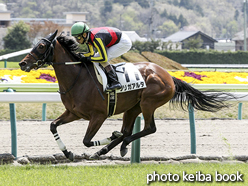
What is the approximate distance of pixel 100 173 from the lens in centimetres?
380

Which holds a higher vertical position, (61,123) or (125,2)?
(125,2)

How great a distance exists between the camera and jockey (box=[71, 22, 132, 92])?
4203 mm

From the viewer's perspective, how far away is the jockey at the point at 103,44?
4.20 m

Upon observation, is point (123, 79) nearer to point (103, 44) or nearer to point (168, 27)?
point (103, 44)

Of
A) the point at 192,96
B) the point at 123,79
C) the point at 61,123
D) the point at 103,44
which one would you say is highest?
the point at 103,44

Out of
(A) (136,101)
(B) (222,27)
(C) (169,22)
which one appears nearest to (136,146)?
(A) (136,101)

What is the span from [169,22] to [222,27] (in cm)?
1931

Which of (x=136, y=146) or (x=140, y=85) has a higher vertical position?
(x=140, y=85)

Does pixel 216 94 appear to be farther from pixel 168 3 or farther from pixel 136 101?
pixel 168 3

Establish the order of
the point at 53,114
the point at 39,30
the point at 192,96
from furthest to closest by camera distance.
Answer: the point at 39,30 < the point at 53,114 < the point at 192,96

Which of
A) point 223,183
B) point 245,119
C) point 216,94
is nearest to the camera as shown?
point 223,183

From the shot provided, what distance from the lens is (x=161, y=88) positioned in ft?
15.0
